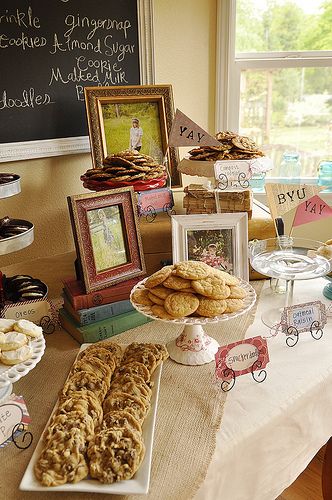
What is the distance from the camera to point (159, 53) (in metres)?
1.93

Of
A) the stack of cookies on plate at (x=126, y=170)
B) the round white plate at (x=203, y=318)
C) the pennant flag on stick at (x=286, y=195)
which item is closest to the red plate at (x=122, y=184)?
the stack of cookies on plate at (x=126, y=170)

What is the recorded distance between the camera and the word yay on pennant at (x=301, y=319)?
3.84ft

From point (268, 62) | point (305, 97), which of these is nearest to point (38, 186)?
point (268, 62)

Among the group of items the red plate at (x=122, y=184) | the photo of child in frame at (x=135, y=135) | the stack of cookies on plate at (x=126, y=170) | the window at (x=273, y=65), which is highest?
the window at (x=273, y=65)

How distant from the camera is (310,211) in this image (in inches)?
54.3

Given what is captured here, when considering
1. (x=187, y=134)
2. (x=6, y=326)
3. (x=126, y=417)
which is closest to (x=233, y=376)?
(x=126, y=417)

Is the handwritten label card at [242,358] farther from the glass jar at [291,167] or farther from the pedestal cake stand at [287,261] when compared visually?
the glass jar at [291,167]

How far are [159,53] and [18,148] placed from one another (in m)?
0.70

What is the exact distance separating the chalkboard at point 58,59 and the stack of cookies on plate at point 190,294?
85 cm

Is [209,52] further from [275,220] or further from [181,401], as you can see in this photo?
[181,401]

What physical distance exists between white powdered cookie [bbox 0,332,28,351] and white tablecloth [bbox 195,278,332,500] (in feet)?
1.29

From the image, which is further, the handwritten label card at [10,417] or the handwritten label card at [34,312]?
the handwritten label card at [34,312]

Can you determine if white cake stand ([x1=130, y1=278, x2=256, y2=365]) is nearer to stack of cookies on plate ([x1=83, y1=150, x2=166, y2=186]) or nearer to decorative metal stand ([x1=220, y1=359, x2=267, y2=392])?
decorative metal stand ([x1=220, y1=359, x2=267, y2=392])

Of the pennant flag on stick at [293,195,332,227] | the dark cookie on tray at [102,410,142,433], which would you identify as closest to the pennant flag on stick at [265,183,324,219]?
the pennant flag on stick at [293,195,332,227]
